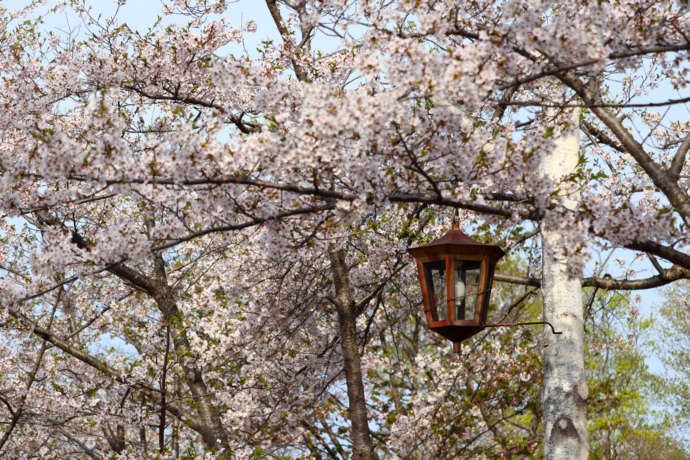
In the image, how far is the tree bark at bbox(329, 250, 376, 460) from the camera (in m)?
6.95

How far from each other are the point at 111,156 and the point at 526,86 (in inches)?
135

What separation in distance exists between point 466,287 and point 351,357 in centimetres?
287

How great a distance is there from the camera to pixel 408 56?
3.51 m

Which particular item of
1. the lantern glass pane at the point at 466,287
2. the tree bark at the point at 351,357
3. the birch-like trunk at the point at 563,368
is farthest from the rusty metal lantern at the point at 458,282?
the tree bark at the point at 351,357

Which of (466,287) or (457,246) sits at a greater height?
(457,246)

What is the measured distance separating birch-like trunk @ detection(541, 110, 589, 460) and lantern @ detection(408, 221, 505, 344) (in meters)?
0.45

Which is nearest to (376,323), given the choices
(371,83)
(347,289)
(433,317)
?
(347,289)

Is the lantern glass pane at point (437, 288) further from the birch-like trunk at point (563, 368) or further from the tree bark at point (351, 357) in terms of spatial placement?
the tree bark at point (351, 357)

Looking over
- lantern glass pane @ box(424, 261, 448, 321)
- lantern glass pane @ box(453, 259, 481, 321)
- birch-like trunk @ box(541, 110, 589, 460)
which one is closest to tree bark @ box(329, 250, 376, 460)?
birch-like trunk @ box(541, 110, 589, 460)

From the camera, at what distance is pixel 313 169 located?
12.6ft

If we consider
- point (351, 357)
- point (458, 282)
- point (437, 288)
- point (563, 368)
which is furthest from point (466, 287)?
point (351, 357)

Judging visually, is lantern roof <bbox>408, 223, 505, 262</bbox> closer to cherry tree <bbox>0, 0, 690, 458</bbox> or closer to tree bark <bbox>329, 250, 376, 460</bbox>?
cherry tree <bbox>0, 0, 690, 458</bbox>

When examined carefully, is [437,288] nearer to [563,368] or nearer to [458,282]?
[458,282]

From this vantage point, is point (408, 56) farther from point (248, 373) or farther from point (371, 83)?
point (248, 373)
